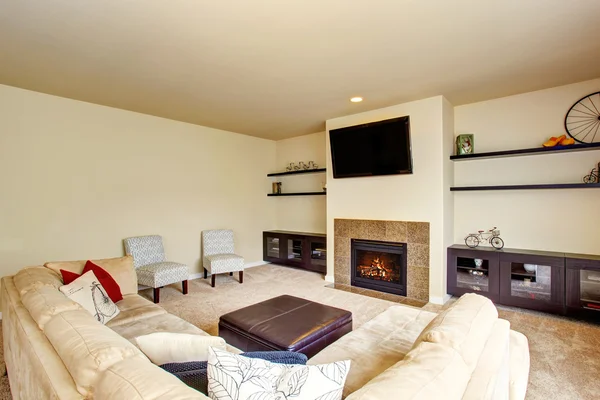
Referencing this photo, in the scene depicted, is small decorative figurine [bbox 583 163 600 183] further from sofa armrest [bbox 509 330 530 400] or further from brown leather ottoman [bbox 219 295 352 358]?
brown leather ottoman [bbox 219 295 352 358]

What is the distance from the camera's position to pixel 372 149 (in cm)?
416

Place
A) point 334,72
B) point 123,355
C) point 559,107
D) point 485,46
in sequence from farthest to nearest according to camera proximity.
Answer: point 559,107 → point 334,72 → point 485,46 → point 123,355

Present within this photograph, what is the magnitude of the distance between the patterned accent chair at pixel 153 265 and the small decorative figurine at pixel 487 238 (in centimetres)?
384

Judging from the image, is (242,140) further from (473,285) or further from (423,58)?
(473,285)

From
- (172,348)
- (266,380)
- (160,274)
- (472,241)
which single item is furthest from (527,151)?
(160,274)

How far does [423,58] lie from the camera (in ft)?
9.01

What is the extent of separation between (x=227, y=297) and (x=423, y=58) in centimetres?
354

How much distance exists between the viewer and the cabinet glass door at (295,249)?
220 inches

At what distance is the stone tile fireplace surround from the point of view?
12.8ft

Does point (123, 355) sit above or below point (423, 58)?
below

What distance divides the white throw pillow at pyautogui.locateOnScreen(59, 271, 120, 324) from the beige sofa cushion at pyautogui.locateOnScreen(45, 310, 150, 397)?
934 millimetres

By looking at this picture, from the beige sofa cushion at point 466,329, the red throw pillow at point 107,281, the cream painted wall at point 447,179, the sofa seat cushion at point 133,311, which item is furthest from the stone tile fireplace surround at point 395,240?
the red throw pillow at point 107,281

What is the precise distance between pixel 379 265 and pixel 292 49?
3128 mm

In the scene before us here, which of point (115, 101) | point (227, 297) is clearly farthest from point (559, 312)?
point (115, 101)
